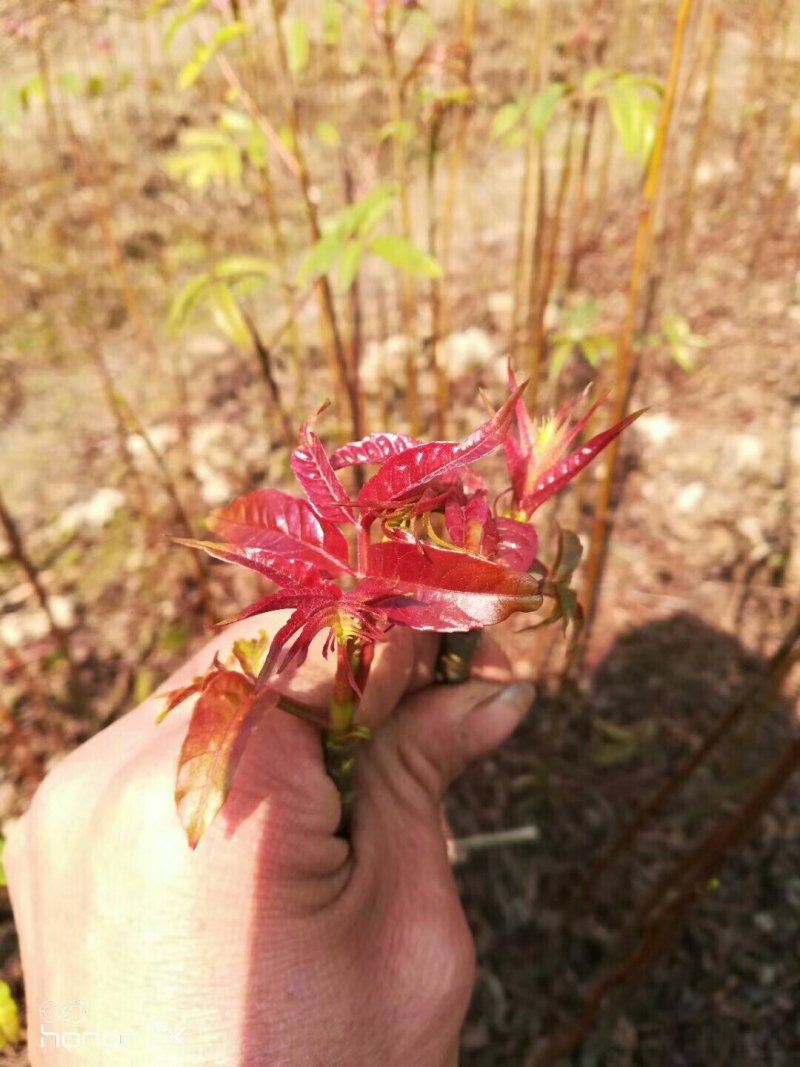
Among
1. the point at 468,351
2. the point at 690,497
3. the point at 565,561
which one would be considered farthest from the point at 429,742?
the point at 468,351

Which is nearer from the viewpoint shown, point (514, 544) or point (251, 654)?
point (514, 544)

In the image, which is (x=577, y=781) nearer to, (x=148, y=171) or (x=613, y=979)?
(x=613, y=979)

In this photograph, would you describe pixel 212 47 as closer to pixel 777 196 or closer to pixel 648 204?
pixel 648 204

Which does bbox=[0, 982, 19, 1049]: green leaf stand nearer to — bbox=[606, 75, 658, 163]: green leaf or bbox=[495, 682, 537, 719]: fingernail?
bbox=[495, 682, 537, 719]: fingernail

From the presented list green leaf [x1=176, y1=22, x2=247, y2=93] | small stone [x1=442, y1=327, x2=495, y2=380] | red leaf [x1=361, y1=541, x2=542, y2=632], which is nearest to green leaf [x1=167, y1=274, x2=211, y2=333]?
green leaf [x1=176, y1=22, x2=247, y2=93]

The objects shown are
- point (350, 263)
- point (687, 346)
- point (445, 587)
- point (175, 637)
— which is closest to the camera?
point (445, 587)

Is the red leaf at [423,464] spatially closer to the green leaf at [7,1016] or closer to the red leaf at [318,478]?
the red leaf at [318,478]

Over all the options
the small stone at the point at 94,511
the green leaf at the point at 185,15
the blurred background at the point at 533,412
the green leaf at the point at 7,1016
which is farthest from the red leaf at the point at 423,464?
the small stone at the point at 94,511

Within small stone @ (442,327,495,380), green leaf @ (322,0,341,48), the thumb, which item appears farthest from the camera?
small stone @ (442,327,495,380)
